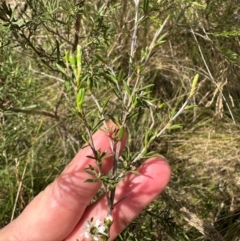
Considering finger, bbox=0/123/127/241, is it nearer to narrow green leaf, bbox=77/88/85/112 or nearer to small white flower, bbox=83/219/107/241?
small white flower, bbox=83/219/107/241

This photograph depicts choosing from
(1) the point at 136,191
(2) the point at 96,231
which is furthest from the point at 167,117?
(2) the point at 96,231

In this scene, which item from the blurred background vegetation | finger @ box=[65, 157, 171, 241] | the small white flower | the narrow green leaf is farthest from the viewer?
the blurred background vegetation

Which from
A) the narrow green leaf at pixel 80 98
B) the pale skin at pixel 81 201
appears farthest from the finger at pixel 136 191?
the narrow green leaf at pixel 80 98

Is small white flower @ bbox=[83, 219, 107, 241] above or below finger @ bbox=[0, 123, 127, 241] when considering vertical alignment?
above

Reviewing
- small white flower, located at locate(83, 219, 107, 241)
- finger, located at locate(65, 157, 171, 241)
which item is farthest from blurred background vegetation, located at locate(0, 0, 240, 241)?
small white flower, located at locate(83, 219, 107, 241)

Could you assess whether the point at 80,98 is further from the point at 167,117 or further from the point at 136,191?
the point at 167,117

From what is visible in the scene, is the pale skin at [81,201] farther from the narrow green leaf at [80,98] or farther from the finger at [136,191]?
the narrow green leaf at [80,98]

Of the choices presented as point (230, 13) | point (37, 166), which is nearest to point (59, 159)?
point (37, 166)
